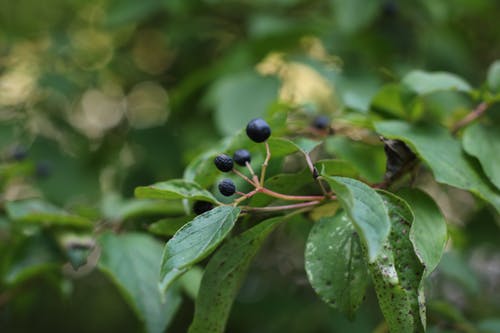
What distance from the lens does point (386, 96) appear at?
1.16 meters

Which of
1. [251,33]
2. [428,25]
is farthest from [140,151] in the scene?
[428,25]

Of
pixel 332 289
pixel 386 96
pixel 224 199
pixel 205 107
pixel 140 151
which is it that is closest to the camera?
pixel 332 289

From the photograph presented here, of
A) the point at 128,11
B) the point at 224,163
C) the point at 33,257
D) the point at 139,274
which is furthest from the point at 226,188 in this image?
the point at 128,11

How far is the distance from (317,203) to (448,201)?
6.49ft

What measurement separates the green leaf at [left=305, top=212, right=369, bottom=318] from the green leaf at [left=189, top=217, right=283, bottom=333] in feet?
0.26

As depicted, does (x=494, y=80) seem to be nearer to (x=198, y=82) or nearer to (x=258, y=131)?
(x=258, y=131)

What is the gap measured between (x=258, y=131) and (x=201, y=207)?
0.49 feet

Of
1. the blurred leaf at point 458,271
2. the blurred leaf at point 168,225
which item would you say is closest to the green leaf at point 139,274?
the blurred leaf at point 168,225

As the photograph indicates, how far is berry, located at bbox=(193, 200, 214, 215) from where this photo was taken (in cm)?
87

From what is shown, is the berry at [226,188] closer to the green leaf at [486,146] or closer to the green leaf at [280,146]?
the green leaf at [280,146]

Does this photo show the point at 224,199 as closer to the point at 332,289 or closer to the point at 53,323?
the point at 332,289

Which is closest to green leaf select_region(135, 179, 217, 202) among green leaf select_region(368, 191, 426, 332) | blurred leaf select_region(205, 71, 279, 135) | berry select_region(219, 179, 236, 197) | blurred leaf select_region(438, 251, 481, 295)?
berry select_region(219, 179, 236, 197)

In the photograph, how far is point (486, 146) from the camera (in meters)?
1.01

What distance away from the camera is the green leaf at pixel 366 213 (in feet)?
2.06
